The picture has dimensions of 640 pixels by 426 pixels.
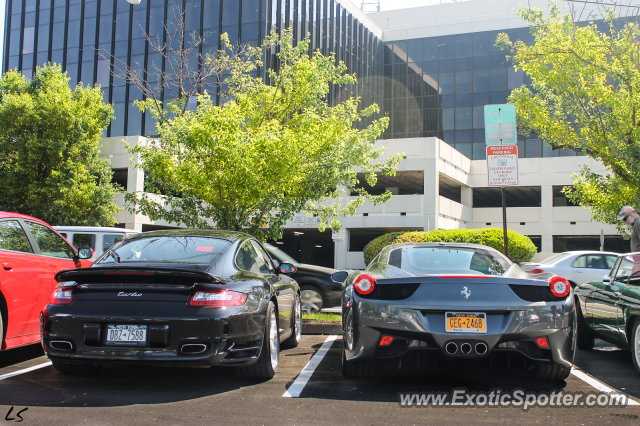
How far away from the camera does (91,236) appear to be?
1190 cm

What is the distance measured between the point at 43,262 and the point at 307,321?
433 centimetres

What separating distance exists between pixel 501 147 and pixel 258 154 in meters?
4.79

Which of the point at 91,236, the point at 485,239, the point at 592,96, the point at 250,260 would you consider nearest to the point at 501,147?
the point at 250,260

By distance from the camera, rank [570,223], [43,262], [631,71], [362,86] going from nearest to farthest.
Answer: [43,262], [631,71], [570,223], [362,86]

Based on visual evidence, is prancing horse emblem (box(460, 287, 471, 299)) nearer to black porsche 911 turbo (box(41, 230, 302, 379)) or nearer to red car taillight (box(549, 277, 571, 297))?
red car taillight (box(549, 277, 571, 297))

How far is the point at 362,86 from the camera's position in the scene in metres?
42.1

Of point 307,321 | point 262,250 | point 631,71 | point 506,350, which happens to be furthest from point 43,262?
point 631,71

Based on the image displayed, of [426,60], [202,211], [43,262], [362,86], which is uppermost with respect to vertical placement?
[426,60]

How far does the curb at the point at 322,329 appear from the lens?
849 cm

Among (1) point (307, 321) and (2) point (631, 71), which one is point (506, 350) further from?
(2) point (631, 71)

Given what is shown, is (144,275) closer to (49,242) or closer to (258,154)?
(49,242)

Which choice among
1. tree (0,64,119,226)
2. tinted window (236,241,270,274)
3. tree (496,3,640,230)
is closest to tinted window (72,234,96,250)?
tinted window (236,241,270,274)

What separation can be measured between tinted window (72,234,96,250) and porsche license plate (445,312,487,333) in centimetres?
951

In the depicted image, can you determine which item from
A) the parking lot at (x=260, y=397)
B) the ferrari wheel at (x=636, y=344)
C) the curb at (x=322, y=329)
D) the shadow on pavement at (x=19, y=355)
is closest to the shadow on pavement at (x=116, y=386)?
the parking lot at (x=260, y=397)
